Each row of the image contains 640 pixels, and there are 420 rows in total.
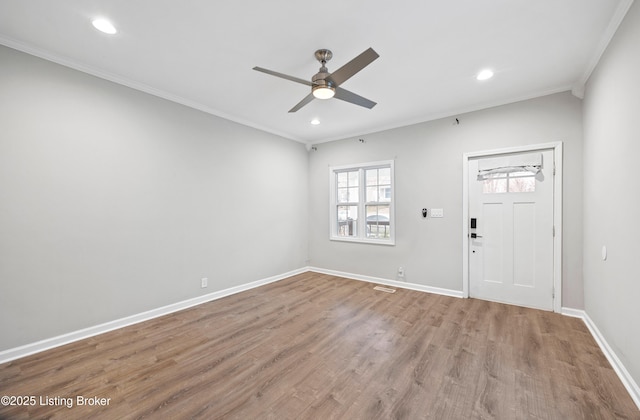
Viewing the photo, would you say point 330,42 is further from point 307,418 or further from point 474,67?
point 307,418

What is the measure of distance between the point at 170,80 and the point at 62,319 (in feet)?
9.25

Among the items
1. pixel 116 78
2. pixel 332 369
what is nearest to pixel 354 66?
pixel 332 369

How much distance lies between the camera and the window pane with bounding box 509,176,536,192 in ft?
11.1

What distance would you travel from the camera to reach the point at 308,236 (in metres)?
5.62

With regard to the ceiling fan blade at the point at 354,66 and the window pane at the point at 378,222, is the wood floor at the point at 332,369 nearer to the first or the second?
the window pane at the point at 378,222

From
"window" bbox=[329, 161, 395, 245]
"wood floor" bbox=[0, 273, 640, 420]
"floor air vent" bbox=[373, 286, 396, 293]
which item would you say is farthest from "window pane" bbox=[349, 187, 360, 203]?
"wood floor" bbox=[0, 273, 640, 420]

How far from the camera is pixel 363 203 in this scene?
4984 mm

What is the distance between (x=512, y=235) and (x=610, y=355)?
1.59m

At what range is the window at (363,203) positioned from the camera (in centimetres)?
469

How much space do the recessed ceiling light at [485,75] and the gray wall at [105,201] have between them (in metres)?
3.44

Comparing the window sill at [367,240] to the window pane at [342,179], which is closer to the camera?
the window sill at [367,240]

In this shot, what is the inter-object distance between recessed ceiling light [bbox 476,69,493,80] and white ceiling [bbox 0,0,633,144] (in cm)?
8

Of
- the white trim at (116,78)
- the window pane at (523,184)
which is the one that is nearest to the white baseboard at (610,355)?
the window pane at (523,184)

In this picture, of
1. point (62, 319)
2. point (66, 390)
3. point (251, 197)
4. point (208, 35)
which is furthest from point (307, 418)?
point (251, 197)
